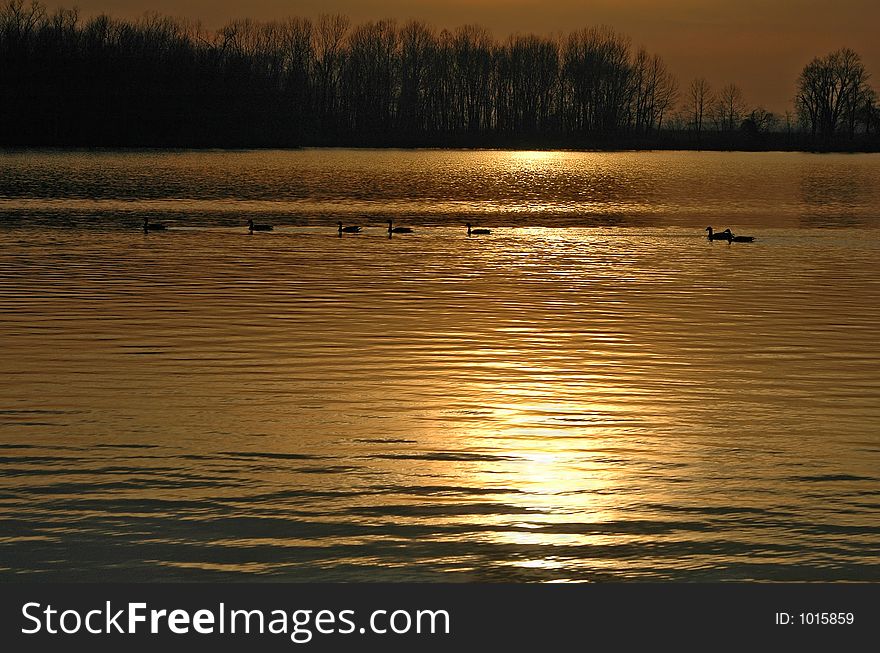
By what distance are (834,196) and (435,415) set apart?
53.6m

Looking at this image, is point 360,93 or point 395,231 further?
point 360,93

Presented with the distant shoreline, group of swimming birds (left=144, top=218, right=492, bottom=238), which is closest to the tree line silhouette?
the distant shoreline

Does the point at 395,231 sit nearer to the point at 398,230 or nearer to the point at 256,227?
the point at 398,230

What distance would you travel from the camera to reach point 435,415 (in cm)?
1367

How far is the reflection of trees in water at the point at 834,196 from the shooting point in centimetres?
4797

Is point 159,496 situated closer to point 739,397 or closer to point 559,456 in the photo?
point 559,456

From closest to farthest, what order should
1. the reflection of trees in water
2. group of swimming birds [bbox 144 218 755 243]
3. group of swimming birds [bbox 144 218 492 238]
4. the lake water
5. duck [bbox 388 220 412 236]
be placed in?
the lake water, group of swimming birds [bbox 144 218 755 243], group of swimming birds [bbox 144 218 492 238], duck [bbox 388 220 412 236], the reflection of trees in water

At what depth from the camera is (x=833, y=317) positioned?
72.0ft

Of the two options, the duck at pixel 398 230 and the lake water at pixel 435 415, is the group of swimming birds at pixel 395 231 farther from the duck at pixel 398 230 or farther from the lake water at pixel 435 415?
the lake water at pixel 435 415

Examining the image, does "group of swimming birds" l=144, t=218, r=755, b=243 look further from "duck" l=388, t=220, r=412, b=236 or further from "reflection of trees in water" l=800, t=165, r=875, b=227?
"reflection of trees in water" l=800, t=165, r=875, b=227

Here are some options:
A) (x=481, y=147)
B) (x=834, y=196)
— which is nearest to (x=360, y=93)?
(x=481, y=147)

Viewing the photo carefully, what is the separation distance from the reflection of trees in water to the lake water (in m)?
14.5

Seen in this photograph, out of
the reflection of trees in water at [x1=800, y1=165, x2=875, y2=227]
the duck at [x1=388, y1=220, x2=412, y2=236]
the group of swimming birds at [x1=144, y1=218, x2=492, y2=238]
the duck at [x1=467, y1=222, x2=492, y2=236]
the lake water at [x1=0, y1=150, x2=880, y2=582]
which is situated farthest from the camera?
the reflection of trees in water at [x1=800, y1=165, x2=875, y2=227]

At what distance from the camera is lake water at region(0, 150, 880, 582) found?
30.8 feet
